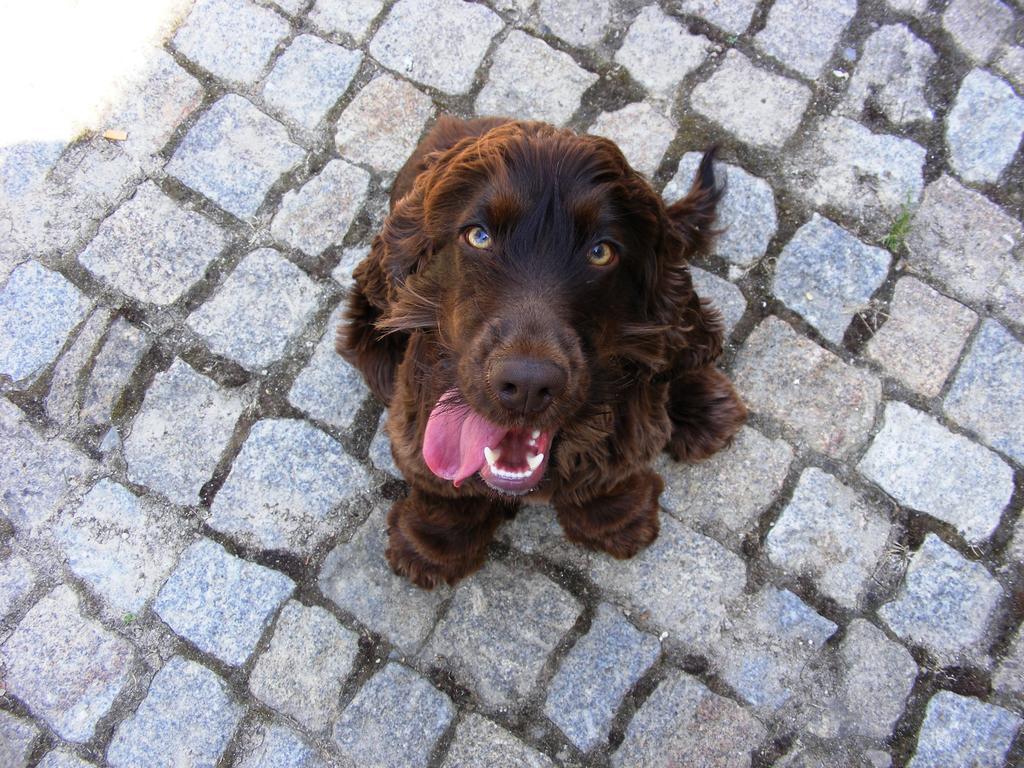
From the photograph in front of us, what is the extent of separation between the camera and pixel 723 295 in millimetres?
3240

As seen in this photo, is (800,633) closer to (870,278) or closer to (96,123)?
(870,278)

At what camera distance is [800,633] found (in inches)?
115

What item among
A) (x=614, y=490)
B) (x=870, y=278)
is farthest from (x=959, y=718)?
(x=870, y=278)

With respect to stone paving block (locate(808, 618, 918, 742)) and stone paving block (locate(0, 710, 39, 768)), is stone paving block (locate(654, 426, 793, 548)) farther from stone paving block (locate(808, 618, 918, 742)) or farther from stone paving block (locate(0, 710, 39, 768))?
stone paving block (locate(0, 710, 39, 768))

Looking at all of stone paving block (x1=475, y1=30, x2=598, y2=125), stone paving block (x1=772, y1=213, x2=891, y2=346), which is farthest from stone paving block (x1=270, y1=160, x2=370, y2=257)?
stone paving block (x1=772, y1=213, x2=891, y2=346)

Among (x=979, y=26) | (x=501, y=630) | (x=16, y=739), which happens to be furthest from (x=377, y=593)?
(x=979, y=26)

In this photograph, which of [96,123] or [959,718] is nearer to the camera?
[959,718]

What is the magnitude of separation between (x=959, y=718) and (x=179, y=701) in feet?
9.60

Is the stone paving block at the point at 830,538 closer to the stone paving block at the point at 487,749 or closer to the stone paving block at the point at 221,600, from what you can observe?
the stone paving block at the point at 487,749

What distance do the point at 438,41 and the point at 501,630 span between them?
2641mm

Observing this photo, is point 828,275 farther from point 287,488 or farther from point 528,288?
point 287,488

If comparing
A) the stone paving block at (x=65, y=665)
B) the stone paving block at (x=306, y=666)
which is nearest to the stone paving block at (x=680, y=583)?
the stone paving block at (x=306, y=666)

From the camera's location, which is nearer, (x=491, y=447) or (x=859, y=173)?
(x=491, y=447)

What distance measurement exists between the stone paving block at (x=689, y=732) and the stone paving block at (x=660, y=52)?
2.55 m
